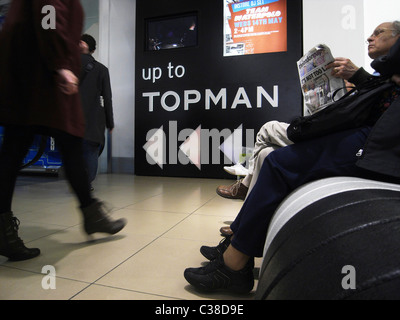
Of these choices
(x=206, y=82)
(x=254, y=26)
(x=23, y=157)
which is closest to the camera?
(x=23, y=157)

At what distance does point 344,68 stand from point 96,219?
118 cm

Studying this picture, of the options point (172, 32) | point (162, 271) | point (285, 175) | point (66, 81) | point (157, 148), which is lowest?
point (162, 271)

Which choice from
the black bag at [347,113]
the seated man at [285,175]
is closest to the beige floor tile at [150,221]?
the seated man at [285,175]

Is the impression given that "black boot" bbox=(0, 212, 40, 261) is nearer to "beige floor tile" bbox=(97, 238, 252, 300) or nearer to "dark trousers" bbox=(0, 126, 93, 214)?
"dark trousers" bbox=(0, 126, 93, 214)

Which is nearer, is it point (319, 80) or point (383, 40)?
point (319, 80)

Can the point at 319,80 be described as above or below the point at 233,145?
above

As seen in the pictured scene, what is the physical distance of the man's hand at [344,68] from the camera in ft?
3.23

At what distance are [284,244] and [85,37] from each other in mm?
2413

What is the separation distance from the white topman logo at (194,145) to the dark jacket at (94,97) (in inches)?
57.7

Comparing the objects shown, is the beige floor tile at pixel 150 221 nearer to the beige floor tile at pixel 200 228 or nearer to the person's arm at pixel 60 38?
the beige floor tile at pixel 200 228

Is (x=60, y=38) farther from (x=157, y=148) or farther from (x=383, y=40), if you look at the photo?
(x=157, y=148)

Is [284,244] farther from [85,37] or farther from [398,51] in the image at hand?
[85,37]

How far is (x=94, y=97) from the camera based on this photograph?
2264 millimetres

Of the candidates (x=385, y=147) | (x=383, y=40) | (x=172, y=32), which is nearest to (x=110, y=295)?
(x=385, y=147)
